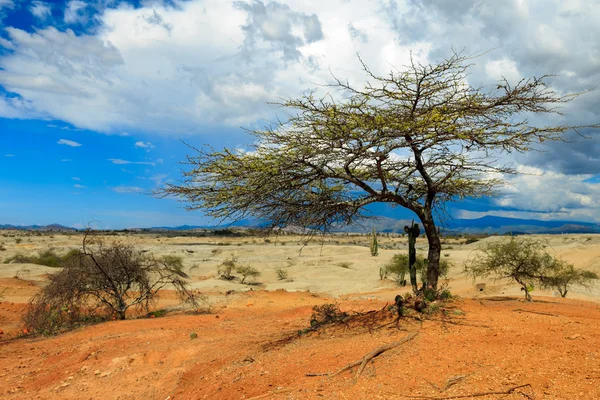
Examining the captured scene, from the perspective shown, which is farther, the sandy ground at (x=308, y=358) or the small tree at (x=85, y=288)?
the small tree at (x=85, y=288)

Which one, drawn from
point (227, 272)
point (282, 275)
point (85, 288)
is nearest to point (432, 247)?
point (85, 288)

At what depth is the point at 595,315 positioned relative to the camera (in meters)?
9.10

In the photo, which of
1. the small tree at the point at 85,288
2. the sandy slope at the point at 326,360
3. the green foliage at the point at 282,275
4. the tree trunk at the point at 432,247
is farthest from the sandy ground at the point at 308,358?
the green foliage at the point at 282,275

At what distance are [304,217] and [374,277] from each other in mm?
23004

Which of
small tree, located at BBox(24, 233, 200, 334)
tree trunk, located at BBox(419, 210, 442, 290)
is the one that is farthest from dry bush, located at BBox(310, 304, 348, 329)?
small tree, located at BBox(24, 233, 200, 334)

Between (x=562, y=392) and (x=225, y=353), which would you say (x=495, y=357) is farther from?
(x=225, y=353)

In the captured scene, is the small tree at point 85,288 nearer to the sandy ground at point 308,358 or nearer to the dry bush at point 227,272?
the sandy ground at point 308,358

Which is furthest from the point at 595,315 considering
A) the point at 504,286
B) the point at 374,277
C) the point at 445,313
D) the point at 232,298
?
the point at 374,277

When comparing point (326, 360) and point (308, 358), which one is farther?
point (308, 358)

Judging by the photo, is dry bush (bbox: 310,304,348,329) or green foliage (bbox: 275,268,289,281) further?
green foliage (bbox: 275,268,289,281)

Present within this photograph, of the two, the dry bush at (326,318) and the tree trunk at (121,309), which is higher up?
the dry bush at (326,318)

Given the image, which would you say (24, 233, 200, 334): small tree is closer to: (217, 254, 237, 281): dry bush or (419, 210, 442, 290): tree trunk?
(419, 210, 442, 290): tree trunk

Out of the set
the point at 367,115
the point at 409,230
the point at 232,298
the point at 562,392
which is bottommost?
the point at 232,298

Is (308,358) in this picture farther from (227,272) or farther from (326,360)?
(227,272)
